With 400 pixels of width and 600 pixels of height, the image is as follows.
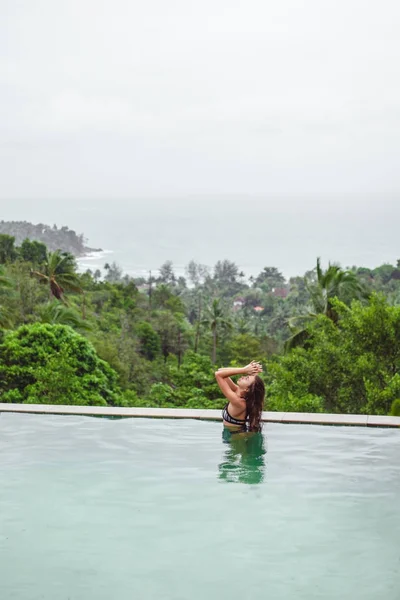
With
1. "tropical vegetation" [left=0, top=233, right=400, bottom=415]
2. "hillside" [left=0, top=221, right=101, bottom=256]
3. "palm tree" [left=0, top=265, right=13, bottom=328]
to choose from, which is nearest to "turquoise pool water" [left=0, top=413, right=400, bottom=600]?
"tropical vegetation" [left=0, top=233, right=400, bottom=415]

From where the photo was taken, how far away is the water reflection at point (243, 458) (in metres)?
6.82

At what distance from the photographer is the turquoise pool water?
4.96 meters

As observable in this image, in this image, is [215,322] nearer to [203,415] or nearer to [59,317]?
[59,317]

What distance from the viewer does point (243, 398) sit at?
752cm

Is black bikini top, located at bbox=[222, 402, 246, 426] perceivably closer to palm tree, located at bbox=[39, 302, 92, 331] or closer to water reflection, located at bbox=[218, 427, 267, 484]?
water reflection, located at bbox=[218, 427, 267, 484]

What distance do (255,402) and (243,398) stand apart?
0.12 m

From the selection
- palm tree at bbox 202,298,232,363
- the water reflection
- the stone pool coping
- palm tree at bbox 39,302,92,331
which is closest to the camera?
the water reflection

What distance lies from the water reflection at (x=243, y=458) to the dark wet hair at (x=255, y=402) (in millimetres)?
113

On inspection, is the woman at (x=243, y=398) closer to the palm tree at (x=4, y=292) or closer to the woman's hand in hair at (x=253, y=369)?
the woman's hand in hair at (x=253, y=369)

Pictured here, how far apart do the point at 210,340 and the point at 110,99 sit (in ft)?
325

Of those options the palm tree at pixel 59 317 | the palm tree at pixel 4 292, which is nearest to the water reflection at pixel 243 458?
the palm tree at pixel 4 292

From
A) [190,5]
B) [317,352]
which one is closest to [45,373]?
[317,352]

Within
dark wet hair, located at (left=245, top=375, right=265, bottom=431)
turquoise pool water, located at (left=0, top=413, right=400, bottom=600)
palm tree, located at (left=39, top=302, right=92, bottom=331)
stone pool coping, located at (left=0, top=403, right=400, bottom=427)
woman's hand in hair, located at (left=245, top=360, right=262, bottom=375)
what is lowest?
turquoise pool water, located at (left=0, top=413, right=400, bottom=600)

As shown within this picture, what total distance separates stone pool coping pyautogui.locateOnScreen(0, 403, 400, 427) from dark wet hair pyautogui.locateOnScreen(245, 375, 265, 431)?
1.76 ft
